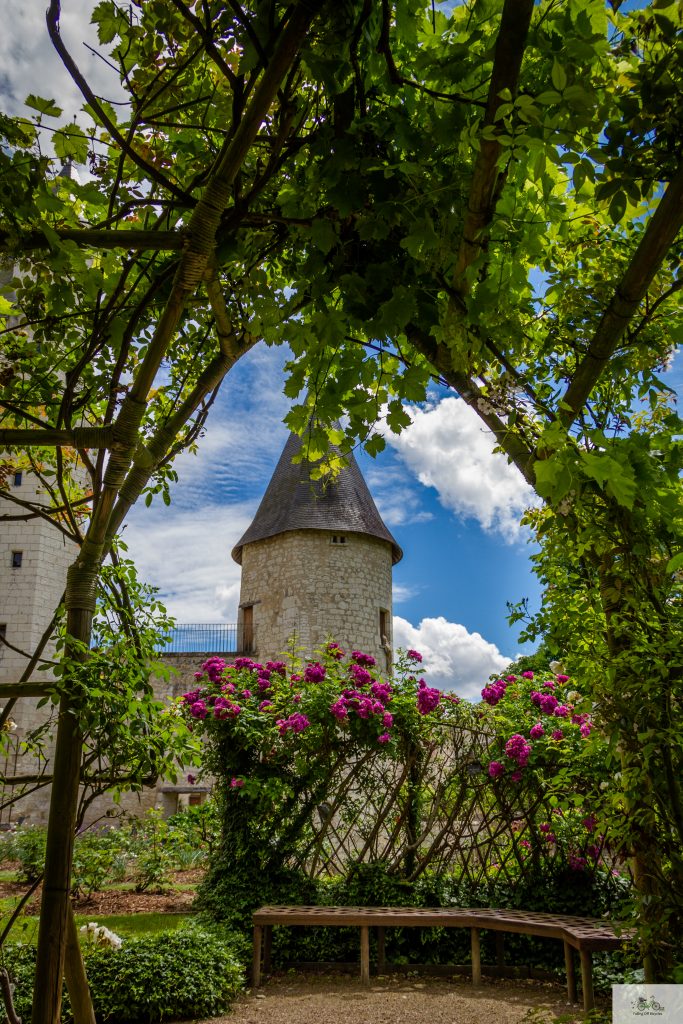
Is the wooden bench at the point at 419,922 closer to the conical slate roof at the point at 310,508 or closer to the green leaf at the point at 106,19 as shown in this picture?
the green leaf at the point at 106,19

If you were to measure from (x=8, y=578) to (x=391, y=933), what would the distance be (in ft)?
41.2

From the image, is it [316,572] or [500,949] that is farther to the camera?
[316,572]

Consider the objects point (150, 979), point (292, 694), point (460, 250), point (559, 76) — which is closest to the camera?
point (559, 76)

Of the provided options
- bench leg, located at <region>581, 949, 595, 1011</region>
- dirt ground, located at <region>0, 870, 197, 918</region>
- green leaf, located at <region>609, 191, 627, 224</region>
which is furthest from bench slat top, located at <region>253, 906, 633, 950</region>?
green leaf, located at <region>609, 191, 627, 224</region>

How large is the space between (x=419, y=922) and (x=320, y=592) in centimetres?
993

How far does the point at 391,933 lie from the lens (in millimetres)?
5113

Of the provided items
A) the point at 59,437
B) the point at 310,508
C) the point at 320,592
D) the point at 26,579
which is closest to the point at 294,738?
the point at 59,437

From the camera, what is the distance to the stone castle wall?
1438cm

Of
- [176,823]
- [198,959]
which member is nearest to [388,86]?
[198,959]

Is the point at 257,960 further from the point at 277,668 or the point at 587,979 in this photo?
the point at 277,668

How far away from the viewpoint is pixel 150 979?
12.7 feet

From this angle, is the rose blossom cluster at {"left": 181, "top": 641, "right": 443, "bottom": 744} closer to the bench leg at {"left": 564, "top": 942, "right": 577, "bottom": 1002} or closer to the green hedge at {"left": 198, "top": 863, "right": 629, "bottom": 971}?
the green hedge at {"left": 198, "top": 863, "right": 629, "bottom": 971}

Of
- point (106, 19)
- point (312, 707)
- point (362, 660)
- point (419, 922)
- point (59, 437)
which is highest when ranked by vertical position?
point (106, 19)

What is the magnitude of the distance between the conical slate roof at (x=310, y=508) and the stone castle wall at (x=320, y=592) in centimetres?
19
